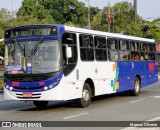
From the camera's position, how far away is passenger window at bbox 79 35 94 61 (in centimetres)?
1543

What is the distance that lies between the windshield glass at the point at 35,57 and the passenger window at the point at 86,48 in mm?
1623

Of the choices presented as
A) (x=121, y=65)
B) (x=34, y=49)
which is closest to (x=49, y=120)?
(x=34, y=49)

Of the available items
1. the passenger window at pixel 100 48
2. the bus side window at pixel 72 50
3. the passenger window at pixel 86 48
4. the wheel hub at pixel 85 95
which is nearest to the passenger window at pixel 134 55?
the passenger window at pixel 100 48

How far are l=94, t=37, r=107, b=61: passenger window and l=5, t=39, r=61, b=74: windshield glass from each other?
3.07m

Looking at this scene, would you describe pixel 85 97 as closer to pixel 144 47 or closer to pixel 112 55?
pixel 112 55

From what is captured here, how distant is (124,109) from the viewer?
578 inches

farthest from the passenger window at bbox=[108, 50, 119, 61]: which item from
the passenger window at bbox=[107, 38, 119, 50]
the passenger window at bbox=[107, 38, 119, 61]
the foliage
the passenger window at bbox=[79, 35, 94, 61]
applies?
the foliage

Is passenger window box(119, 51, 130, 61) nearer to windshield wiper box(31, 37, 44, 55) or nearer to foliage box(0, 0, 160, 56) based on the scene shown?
windshield wiper box(31, 37, 44, 55)

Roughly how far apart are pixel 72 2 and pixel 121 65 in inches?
3078

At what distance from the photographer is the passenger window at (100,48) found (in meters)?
16.8

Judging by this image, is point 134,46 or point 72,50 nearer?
point 72,50

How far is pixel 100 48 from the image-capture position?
1706 cm

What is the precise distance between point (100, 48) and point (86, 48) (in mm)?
1435

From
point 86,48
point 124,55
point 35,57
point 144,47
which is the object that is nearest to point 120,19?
point 144,47
